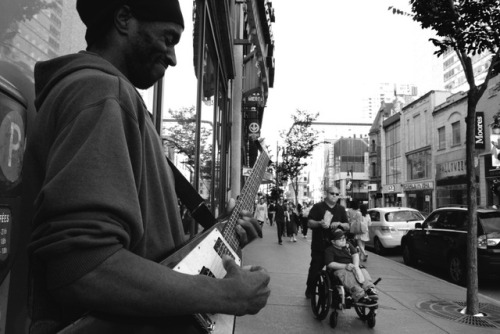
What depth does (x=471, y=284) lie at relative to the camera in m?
6.41

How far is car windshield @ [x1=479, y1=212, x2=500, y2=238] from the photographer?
27.8 ft

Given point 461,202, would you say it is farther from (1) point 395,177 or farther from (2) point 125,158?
(2) point 125,158

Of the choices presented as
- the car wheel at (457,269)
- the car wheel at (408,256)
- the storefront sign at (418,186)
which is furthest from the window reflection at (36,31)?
the storefront sign at (418,186)

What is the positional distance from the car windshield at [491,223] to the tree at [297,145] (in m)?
23.1

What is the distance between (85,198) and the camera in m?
0.80

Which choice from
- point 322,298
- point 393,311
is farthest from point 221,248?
point 393,311

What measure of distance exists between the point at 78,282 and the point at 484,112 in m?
28.6

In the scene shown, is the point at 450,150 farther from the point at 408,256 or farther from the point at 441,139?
the point at 408,256

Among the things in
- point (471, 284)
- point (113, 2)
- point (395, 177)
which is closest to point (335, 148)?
point (395, 177)

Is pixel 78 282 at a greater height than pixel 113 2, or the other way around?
pixel 113 2

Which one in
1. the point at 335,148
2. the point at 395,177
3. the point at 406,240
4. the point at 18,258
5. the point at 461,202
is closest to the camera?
the point at 18,258

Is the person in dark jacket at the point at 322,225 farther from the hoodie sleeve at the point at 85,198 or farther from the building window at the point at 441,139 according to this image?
the building window at the point at 441,139

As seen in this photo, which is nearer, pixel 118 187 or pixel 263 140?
pixel 118 187

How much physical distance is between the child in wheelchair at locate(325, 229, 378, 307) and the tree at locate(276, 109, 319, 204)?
2587cm
